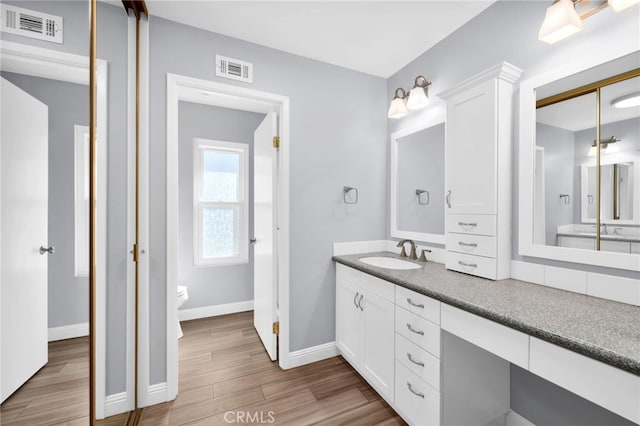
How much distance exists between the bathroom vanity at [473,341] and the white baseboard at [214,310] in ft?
5.50

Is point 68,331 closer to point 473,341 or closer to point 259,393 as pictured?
point 259,393

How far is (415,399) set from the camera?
1425mm

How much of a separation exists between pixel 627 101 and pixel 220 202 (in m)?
3.34

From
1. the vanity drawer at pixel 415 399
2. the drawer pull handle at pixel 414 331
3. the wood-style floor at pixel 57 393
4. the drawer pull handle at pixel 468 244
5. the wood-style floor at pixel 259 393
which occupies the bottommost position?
the wood-style floor at pixel 259 393

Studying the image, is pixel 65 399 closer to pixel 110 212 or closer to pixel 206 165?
pixel 110 212

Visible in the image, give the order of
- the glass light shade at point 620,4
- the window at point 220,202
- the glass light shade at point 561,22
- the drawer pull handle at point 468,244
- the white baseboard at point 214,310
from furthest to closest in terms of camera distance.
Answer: the window at point 220,202
the white baseboard at point 214,310
the drawer pull handle at point 468,244
the glass light shade at point 561,22
the glass light shade at point 620,4

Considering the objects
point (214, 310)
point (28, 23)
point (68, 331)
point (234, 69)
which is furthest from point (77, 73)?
point (214, 310)

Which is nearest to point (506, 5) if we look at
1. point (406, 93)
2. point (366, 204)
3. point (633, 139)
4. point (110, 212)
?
point (406, 93)

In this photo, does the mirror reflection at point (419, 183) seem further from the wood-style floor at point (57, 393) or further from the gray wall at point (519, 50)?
the wood-style floor at point (57, 393)

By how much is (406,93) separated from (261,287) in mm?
2167

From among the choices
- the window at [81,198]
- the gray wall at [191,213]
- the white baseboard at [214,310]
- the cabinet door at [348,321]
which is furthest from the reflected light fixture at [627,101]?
the white baseboard at [214,310]

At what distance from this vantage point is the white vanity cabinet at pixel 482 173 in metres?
1.50

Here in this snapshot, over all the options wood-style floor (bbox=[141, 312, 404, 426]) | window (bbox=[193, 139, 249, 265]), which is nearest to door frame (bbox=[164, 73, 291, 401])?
wood-style floor (bbox=[141, 312, 404, 426])

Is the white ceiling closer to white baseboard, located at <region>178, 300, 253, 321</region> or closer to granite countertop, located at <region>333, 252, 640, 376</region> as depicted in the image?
granite countertop, located at <region>333, 252, 640, 376</region>
